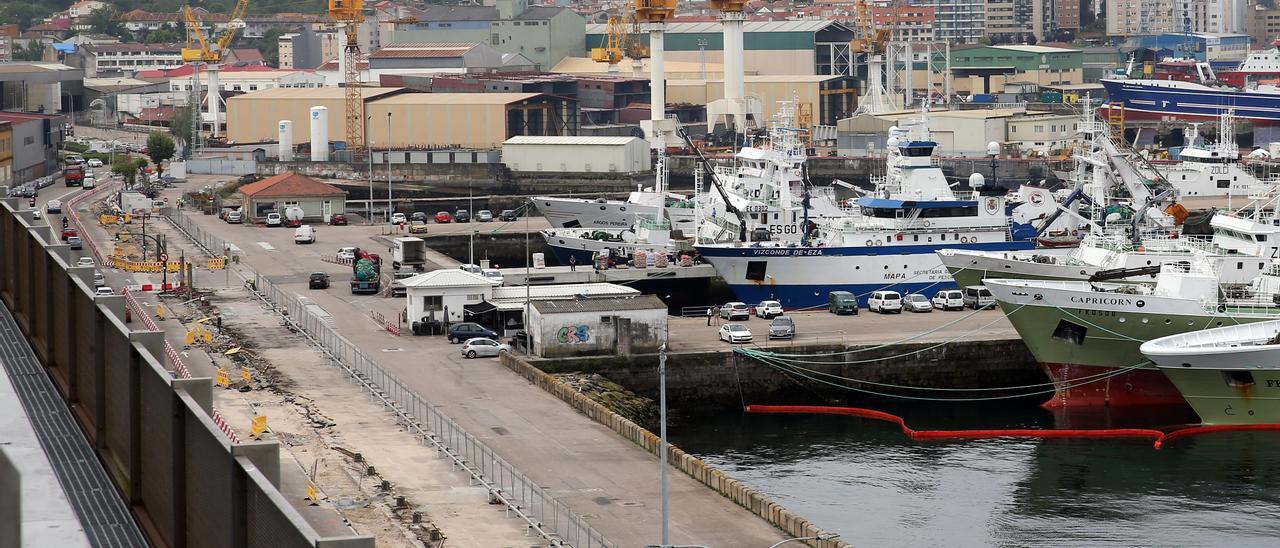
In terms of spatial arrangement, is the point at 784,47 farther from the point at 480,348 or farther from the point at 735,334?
the point at 480,348

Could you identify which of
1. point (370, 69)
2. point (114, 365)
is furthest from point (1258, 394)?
point (370, 69)

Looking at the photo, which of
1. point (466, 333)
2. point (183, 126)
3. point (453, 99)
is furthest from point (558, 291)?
point (183, 126)

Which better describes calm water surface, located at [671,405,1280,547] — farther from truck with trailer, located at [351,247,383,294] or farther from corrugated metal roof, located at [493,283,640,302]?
truck with trailer, located at [351,247,383,294]

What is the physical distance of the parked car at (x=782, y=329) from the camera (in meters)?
40.7

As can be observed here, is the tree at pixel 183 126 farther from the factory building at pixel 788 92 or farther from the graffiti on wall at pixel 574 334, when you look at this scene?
the graffiti on wall at pixel 574 334

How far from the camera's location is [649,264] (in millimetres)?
52656

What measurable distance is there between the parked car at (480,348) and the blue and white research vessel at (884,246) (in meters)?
14.4

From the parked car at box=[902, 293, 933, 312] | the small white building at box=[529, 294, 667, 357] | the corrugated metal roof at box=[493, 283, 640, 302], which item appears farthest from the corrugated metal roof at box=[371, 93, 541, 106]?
the small white building at box=[529, 294, 667, 357]

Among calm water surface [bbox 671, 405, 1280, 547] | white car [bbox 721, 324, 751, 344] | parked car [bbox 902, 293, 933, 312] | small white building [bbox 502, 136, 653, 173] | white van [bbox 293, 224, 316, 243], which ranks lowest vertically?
calm water surface [bbox 671, 405, 1280, 547]

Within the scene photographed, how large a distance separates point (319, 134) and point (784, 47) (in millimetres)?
39292

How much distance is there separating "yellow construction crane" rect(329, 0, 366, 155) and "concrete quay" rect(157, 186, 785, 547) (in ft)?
156

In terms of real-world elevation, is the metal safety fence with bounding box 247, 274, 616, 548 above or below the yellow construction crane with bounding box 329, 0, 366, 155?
below

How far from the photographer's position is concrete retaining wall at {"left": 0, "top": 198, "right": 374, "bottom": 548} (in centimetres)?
1252

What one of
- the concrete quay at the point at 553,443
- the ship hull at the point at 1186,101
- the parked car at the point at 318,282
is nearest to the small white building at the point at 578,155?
the ship hull at the point at 1186,101
